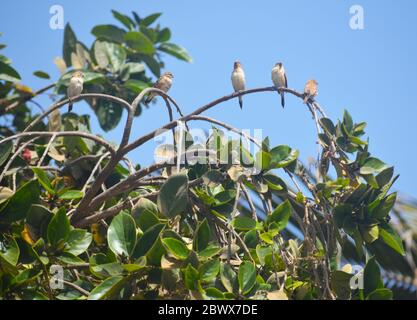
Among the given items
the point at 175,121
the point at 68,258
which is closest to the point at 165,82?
the point at 175,121

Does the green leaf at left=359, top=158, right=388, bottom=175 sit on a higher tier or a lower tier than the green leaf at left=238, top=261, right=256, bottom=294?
higher

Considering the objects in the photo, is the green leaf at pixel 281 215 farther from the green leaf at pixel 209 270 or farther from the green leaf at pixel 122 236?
the green leaf at pixel 122 236

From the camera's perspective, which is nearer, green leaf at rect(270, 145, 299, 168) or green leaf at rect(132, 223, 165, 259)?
green leaf at rect(132, 223, 165, 259)

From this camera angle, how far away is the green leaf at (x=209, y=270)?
2.96 m

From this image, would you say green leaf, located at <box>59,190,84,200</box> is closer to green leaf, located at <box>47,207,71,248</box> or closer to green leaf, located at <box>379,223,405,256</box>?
green leaf, located at <box>47,207,71,248</box>

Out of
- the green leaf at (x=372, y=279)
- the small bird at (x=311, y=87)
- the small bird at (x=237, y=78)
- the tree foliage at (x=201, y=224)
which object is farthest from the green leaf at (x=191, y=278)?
the small bird at (x=237, y=78)

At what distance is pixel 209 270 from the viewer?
298cm

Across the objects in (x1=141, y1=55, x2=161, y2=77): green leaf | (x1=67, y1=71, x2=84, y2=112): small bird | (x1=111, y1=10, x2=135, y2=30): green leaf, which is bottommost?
(x1=67, y1=71, x2=84, y2=112): small bird

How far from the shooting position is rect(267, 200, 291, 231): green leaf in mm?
3416

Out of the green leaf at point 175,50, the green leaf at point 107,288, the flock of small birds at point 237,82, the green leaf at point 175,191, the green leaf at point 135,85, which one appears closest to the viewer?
the green leaf at point 107,288

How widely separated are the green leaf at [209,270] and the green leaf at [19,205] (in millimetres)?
912

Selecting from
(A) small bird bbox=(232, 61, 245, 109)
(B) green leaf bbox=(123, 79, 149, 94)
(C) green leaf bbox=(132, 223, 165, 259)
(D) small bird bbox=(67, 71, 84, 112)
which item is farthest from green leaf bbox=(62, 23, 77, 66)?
(C) green leaf bbox=(132, 223, 165, 259)
